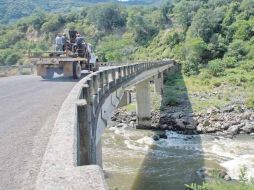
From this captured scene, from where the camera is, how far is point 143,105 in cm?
4269

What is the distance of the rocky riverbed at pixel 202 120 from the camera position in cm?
3675

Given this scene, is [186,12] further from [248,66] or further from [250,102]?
[250,102]

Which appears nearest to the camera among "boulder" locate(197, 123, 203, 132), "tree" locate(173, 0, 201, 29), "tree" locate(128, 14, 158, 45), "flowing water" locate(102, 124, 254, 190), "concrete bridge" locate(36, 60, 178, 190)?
"concrete bridge" locate(36, 60, 178, 190)

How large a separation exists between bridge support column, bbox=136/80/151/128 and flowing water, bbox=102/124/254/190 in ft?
14.3

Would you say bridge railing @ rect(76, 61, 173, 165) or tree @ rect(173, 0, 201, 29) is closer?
bridge railing @ rect(76, 61, 173, 165)

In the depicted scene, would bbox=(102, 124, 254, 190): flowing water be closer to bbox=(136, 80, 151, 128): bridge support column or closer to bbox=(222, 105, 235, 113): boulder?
bbox=(136, 80, 151, 128): bridge support column

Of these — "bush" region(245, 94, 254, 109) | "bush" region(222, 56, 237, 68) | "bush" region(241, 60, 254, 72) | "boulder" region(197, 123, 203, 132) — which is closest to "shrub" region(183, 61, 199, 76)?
"bush" region(222, 56, 237, 68)

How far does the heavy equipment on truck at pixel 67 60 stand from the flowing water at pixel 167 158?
6.59 metres

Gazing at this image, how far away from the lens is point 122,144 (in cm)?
3172

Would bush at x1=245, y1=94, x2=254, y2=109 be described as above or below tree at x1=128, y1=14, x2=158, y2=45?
below

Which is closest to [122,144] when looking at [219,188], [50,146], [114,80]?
[114,80]

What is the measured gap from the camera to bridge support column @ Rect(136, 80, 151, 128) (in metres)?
41.0

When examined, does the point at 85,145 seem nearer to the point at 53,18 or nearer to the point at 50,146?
the point at 50,146

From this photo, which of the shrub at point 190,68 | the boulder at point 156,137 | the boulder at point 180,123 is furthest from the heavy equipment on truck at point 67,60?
the shrub at point 190,68
